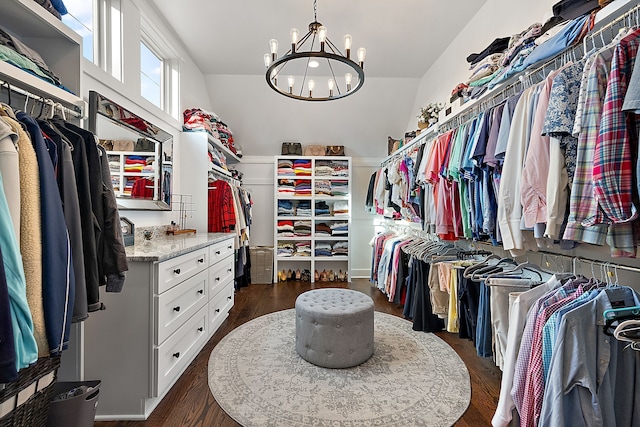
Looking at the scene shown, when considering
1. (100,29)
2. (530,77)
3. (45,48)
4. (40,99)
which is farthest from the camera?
(100,29)

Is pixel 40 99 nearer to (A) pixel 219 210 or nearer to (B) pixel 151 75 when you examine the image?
(B) pixel 151 75

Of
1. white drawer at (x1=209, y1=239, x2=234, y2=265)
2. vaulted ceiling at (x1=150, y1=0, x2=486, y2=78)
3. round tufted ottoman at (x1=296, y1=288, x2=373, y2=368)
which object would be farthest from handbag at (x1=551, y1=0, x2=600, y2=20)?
white drawer at (x1=209, y1=239, x2=234, y2=265)

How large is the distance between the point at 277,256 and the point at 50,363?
3488 millimetres

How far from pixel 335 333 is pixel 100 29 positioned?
9.04 ft

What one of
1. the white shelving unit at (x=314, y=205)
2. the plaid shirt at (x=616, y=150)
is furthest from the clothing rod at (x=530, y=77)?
the white shelving unit at (x=314, y=205)

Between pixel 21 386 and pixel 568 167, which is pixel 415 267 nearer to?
pixel 568 167

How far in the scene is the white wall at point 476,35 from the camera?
83.2 inches

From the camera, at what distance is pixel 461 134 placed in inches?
76.7

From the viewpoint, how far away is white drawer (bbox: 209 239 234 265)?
246 centimetres

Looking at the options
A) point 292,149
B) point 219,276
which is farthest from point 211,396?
point 292,149

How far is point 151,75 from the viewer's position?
2951mm

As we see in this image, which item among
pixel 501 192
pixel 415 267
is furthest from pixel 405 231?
pixel 501 192

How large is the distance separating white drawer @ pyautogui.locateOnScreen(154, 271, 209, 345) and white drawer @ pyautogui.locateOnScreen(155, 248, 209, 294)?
0.04 metres

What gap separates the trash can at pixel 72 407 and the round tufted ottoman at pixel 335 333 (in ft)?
3.97
